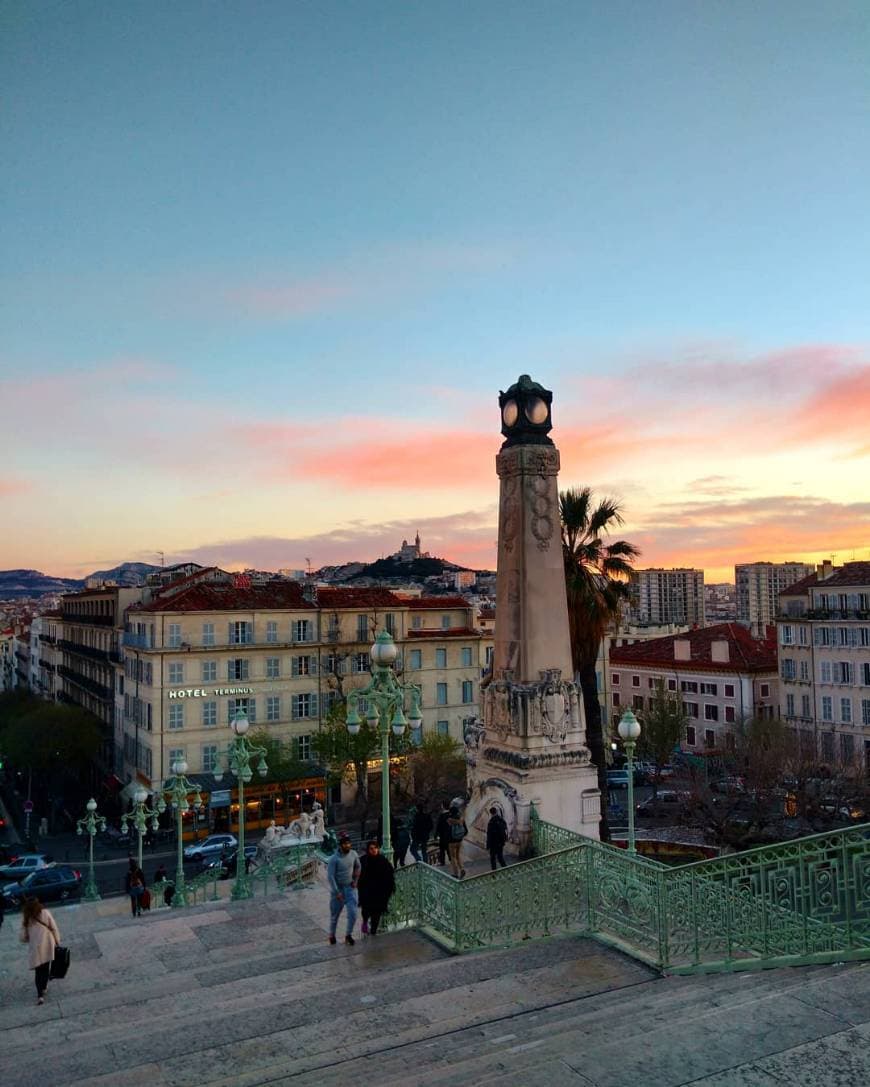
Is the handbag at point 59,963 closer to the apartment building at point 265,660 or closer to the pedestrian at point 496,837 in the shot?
the pedestrian at point 496,837

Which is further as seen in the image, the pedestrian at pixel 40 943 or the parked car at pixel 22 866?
the parked car at pixel 22 866

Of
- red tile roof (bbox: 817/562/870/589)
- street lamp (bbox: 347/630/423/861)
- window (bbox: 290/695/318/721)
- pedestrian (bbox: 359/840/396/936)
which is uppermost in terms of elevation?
red tile roof (bbox: 817/562/870/589)

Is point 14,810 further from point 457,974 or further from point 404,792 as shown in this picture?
point 457,974

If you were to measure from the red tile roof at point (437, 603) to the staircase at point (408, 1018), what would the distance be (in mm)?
38801

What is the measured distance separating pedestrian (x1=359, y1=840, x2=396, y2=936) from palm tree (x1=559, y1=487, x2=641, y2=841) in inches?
494

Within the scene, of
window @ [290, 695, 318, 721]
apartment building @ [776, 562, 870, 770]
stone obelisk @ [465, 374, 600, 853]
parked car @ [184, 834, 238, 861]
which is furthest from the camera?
apartment building @ [776, 562, 870, 770]

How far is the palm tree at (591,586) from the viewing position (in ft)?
76.0

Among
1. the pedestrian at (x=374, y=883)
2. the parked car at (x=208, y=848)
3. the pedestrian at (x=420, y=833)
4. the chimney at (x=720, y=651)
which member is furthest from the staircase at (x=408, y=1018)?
the chimney at (x=720, y=651)

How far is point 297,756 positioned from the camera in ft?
148

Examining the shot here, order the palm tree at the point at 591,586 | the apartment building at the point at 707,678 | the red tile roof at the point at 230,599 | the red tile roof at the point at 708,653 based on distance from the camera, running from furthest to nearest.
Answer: the red tile roof at the point at 708,653
the apartment building at the point at 707,678
the red tile roof at the point at 230,599
the palm tree at the point at 591,586

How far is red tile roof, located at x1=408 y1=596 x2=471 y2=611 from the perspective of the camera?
165ft

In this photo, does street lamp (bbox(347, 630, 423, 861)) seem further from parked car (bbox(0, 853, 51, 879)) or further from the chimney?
the chimney

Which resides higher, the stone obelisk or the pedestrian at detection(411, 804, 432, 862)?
the stone obelisk

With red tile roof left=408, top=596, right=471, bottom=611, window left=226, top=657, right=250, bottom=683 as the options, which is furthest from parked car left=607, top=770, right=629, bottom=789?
window left=226, top=657, right=250, bottom=683
